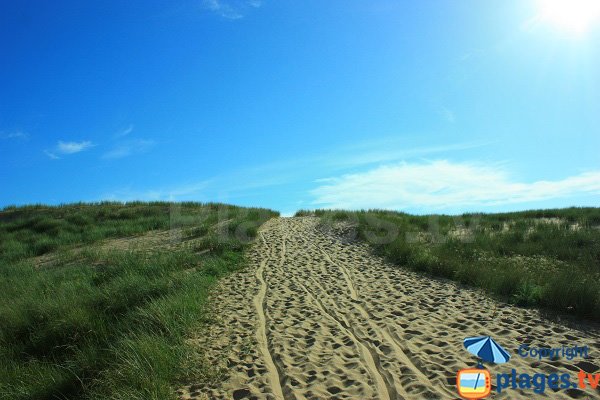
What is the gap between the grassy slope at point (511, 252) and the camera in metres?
9.10

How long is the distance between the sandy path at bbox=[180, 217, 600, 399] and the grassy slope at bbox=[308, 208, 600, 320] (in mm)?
837

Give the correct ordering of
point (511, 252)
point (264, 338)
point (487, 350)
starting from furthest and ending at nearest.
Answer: point (511, 252)
point (264, 338)
point (487, 350)

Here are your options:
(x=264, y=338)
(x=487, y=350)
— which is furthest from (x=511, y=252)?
(x=264, y=338)

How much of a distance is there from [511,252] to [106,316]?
45.5 ft

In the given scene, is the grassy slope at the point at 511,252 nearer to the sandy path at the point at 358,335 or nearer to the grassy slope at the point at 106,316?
the sandy path at the point at 358,335

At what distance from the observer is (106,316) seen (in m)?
8.51

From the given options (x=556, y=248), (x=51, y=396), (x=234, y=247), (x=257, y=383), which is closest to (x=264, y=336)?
(x=257, y=383)

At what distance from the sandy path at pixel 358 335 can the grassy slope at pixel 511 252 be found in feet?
2.75

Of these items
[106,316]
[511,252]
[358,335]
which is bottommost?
[358,335]

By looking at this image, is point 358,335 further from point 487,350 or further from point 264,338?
point 487,350

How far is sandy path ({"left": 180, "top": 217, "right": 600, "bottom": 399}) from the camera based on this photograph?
5574 mm

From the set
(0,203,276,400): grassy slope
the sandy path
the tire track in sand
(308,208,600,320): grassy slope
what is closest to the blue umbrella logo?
the sandy path

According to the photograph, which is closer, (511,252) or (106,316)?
(106,316)

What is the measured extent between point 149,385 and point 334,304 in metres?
5.09
